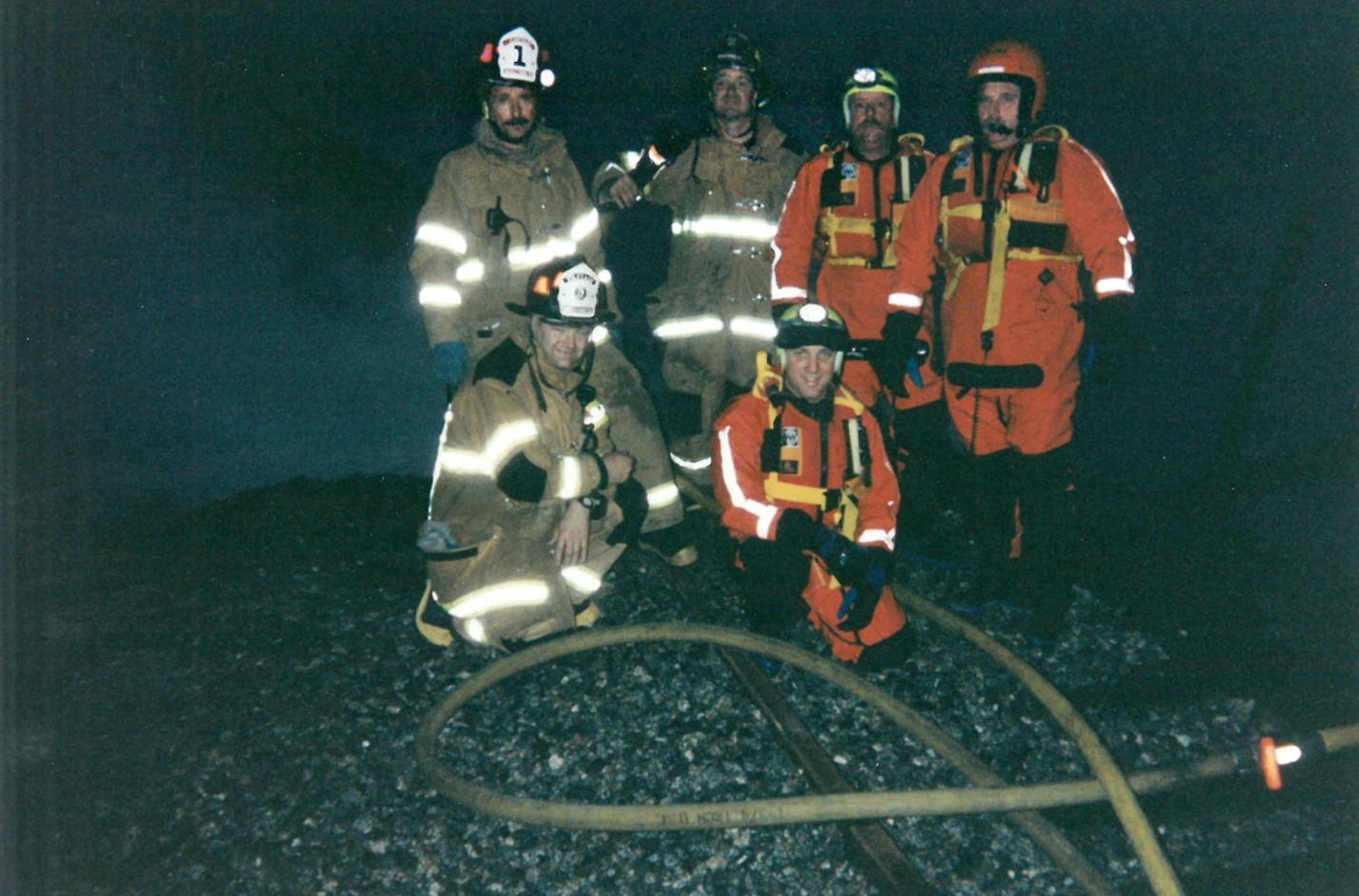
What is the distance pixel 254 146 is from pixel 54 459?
252 cm

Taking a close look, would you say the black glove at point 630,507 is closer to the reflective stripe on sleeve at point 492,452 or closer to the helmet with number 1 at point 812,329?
the reflective stripe on sleeve at point 492,452

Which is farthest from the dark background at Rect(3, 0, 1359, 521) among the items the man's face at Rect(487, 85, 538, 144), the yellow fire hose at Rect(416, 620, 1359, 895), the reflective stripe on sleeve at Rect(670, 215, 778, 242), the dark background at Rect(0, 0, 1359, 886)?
the yellow fire hose at Rect(416, 620, 1359, 895)

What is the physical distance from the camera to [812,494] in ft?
13.6

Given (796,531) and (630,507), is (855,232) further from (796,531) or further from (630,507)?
(630,507)

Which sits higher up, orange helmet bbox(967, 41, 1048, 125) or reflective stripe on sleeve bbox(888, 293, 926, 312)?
orange helmet bbox(967, 41, 1048, 125)

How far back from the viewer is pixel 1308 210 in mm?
5391

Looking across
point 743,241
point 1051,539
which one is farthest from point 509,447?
point 1051,539

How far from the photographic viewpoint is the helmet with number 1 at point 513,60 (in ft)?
14.0

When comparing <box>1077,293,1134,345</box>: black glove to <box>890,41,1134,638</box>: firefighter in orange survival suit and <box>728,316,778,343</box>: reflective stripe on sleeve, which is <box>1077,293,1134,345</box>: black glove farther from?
<box>728,316,778,343</box>: reflective stripe on sleeve

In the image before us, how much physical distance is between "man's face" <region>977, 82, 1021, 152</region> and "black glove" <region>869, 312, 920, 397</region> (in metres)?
0.99

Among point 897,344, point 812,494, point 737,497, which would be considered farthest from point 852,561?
point 897,344

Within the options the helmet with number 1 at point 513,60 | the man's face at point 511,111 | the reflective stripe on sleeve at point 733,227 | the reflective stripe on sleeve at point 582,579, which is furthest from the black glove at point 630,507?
the helmet with number 1 at point 513,60

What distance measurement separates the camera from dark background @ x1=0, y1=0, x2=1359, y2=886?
525 cm

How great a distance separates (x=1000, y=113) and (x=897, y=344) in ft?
4.19
